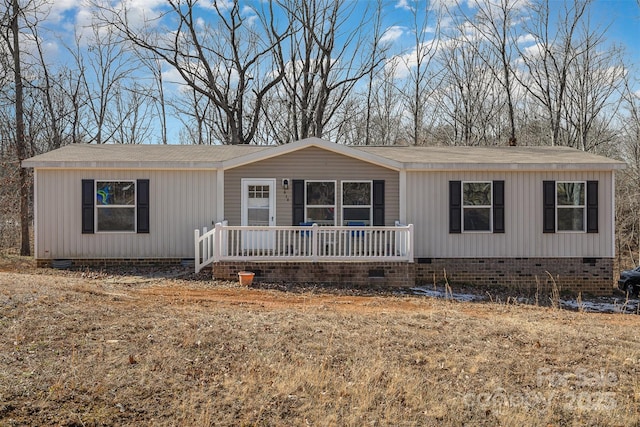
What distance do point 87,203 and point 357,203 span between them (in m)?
6.42

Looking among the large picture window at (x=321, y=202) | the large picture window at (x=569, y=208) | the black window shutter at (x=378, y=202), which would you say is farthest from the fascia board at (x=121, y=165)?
the large picture window at (x=569, y=208)

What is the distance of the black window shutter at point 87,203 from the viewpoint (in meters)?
12.0

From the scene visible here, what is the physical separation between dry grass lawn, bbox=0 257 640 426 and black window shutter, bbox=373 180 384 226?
4.38m

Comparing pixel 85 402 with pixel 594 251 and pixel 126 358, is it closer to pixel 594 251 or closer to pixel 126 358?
pixel 126 358

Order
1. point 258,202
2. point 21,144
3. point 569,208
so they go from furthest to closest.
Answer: point 21,144 < point 258,202 < point 569,208

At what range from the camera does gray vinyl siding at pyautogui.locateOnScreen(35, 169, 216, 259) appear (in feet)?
39.5

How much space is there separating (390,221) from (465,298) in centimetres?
278

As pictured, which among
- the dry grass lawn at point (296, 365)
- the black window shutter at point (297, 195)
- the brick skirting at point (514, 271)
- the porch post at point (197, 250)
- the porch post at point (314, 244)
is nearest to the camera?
the dry grass lawn at point (296, 365)

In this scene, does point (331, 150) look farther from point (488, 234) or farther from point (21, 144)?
point (21, 144)

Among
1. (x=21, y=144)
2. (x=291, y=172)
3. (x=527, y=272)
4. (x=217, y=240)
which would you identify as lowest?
(x=527, y=272)

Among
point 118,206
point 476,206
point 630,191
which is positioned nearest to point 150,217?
point 118,206

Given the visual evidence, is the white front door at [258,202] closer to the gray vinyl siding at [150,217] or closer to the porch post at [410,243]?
the gray vinyl siding at [150,217]

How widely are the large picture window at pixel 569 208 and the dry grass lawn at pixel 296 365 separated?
4.55 metres

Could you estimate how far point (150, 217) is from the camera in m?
12.2
